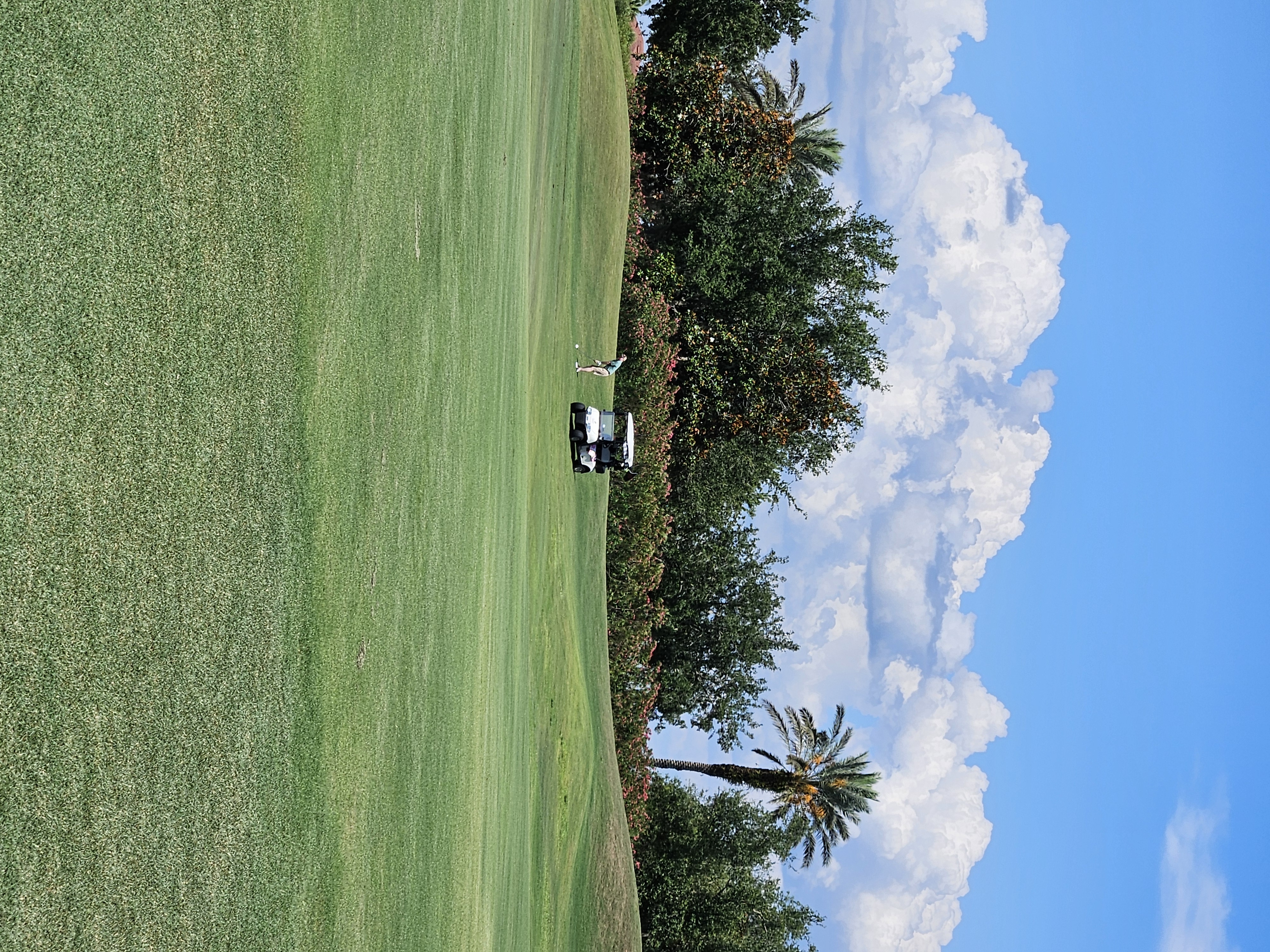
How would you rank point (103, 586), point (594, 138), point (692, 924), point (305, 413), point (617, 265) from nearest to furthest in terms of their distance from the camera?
point (103, 586), point (305, 413), point (594, 138), point (617, 265), point (692, 924)

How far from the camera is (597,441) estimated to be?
30.4 meters

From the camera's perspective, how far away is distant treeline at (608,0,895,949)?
42.7 metres

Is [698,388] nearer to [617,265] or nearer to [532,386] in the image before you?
[617,265]

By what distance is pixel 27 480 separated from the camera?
670cm

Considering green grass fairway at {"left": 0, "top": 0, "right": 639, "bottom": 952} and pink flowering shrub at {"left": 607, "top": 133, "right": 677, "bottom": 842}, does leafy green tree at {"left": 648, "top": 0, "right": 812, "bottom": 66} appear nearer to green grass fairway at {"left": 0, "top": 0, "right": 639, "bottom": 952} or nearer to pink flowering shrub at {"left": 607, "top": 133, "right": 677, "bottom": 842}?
pink flowering shrub at {"left": 607, "top": 133, "right": 677, "bottom": 842}

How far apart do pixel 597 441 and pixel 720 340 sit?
15725 millimetres

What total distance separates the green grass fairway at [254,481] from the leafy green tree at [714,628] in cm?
2817

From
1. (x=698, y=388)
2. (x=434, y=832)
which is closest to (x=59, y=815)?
(x=434, y=832)

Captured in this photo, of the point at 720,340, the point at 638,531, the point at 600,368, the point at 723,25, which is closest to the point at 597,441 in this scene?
the point at 600,368

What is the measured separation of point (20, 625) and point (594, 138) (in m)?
29.8

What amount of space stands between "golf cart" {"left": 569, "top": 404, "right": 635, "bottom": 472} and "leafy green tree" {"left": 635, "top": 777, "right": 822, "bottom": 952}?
64.6ft

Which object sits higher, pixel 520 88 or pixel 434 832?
pixel 520 88

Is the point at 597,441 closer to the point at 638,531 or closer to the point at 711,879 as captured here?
the point at 638,531

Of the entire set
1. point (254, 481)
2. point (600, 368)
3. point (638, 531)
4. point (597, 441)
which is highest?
point (600, 368)
